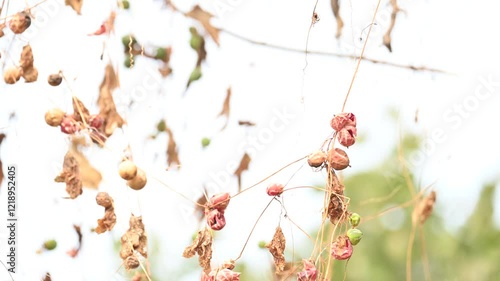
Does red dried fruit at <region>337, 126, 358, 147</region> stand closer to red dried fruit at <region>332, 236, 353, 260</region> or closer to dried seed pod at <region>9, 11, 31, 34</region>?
red dried fruit at <region>332, 236, 353, 260</region>

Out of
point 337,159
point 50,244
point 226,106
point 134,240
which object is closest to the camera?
point 337,159

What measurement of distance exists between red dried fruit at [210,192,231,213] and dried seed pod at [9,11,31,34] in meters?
0.29

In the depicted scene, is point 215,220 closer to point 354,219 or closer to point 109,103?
point 354,219

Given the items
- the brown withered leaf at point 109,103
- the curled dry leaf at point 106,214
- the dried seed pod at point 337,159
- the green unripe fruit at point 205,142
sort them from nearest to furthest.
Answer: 1. the dried seed pod at point 337,159
2. the curled dry leaf at point 106,214
3. the brown withered leaf at point 109,103
4. the green unripe fruit at point 205,142

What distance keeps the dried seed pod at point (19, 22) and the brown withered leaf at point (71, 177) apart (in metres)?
0.15

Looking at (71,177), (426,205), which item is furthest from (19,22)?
(426,205)

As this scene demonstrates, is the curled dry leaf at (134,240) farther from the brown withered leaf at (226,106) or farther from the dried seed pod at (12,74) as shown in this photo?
the brown withered leaf at (226,106)

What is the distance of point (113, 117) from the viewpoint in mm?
1066

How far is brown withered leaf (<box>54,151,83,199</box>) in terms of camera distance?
893 millimetres

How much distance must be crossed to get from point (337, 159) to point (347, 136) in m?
0.03

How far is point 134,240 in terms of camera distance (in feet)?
2.91

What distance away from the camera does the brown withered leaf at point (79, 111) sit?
938 millimetres

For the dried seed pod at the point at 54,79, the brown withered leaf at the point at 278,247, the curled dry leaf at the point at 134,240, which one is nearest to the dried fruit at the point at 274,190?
the brown withered leaf at the point at 278,247

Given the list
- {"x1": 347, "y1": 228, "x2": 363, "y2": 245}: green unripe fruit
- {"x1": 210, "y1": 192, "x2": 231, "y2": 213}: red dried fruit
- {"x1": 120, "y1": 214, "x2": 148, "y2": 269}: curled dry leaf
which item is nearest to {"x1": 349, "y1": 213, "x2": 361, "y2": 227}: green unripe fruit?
{"x1": 347, "y1": 228, "x2": 363, "y2": 245}: green unripe fruit
